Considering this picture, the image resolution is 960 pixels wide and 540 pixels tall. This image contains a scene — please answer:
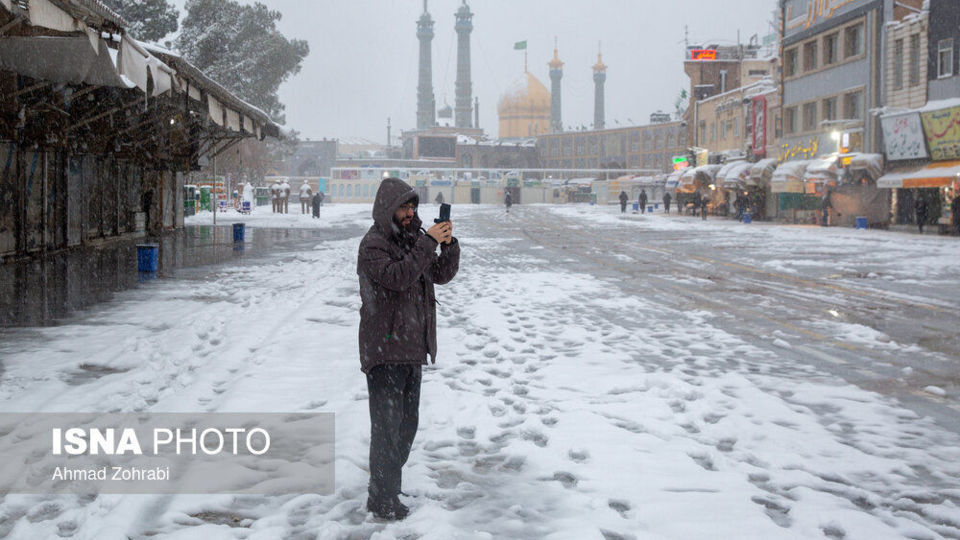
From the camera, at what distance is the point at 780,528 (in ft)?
14.8

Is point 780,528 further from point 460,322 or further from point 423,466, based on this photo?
point 460,322

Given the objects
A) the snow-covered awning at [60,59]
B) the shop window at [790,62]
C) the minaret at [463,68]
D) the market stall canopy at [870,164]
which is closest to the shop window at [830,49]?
the shop window at [790,62]

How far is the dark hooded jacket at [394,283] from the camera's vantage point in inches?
180

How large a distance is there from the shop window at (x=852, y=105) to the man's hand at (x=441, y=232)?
41.7 meters

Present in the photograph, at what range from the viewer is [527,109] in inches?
5940

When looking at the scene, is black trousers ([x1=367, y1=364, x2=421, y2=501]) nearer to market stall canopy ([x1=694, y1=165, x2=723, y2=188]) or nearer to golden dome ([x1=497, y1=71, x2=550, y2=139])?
market stall canopy ([x1=694, y1=165, x2=723, y2=188])

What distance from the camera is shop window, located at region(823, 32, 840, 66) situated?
147 feet

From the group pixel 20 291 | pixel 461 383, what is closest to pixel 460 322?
pixel 461 383

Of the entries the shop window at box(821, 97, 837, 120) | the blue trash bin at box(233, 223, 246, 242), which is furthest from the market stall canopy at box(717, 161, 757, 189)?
the blue trash bin at box(233, 223, 246, 242)

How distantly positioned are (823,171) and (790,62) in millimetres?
10353

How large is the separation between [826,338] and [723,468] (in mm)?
5380

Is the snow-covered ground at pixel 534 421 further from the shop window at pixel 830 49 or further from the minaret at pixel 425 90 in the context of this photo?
the minaret at pixel 425 90

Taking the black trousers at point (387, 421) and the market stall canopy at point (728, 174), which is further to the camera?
the market stall canopy at point (728, 174)

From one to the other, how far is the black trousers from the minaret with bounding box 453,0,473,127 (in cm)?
15733
